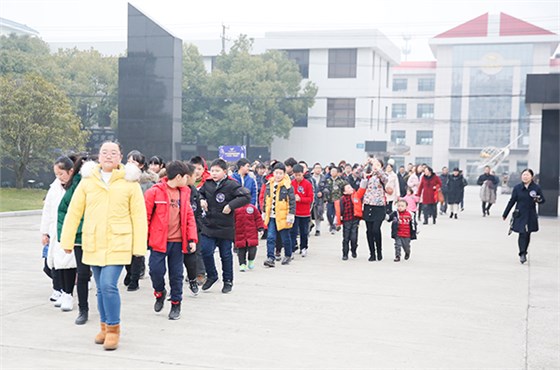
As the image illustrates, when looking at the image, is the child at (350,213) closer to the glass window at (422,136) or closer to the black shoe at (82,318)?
the black shoe at (82,318)

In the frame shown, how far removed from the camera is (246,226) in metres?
10.1

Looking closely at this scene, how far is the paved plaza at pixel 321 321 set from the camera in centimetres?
575

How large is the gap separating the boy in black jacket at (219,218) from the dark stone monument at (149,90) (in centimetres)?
1570

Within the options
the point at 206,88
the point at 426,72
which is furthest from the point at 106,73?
the point at 426,72

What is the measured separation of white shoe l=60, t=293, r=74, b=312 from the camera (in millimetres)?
7355

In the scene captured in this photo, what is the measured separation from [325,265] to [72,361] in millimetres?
6206

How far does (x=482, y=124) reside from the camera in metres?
84.7

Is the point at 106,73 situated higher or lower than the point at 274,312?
→ higher

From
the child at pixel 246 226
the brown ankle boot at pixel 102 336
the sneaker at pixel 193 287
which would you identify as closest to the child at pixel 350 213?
the child at pixel 246 226

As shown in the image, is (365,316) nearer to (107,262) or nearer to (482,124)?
(107,262)

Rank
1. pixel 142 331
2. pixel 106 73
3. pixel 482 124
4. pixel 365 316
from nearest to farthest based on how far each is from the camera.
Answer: pixel 142 331 < pixel 365 316 < pixel 106 73 < pixel 482 124

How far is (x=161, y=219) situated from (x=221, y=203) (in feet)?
5.49

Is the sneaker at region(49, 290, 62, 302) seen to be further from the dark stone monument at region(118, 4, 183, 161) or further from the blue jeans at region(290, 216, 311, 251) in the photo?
the dark stone monument at region(118, 4, 183, 161)

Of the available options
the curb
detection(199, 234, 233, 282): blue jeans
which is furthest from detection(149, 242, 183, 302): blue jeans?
the curb
